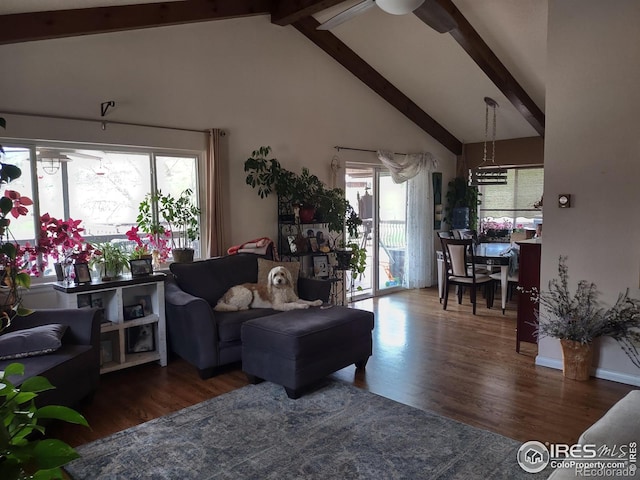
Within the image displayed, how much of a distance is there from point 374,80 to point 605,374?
4353mm

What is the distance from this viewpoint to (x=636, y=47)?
3307 millimetres

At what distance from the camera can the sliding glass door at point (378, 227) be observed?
6508 millimetres

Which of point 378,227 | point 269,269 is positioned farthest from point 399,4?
point 378,227

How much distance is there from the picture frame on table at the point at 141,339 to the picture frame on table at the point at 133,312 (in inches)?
5.1

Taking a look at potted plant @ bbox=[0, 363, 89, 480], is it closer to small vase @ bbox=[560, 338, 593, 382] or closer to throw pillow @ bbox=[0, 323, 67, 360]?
throw pillow @ bbox=[0, 323, 67, 360]

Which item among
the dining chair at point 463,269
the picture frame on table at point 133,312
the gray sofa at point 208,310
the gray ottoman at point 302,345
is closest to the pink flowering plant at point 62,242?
the picture frame on table at point 133,312

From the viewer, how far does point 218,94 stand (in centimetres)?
473

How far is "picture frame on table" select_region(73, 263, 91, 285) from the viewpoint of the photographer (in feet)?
11.6

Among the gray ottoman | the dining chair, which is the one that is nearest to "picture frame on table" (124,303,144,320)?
the gray ottoman

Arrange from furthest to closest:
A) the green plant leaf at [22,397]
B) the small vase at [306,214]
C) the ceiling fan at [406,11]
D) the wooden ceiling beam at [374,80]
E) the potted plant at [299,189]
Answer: the wooden ceiling beam at [374,80] < the small vase at [306,214] < the potted plant at [299,189] < the ceiling fan at [406,11] < the green plant leaf at [22,397]

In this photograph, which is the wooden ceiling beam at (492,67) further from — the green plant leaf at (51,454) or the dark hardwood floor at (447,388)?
the green plant leaf at (51,454)

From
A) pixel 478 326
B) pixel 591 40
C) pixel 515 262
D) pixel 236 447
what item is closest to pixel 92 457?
pixel 236 447

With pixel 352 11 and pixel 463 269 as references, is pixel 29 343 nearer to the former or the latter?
pixel 352 11

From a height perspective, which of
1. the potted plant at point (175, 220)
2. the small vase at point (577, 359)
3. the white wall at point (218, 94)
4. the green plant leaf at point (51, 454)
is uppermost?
the white wall at point (218, 94)
